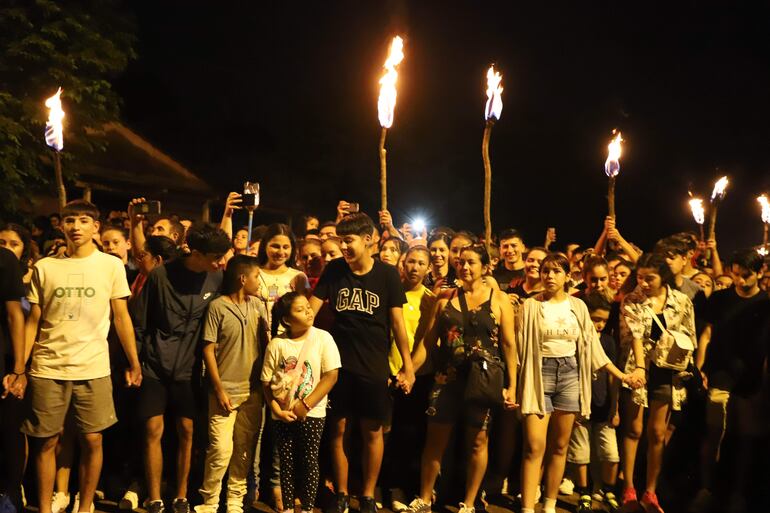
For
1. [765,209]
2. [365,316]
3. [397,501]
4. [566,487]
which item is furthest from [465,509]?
[765,209]

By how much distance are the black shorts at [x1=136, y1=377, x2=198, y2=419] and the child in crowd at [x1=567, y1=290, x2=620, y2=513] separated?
3.43m

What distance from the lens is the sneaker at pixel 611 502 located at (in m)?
5.85

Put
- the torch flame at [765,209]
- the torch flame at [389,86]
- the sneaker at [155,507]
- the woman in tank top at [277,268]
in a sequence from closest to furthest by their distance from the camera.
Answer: the sneaker at [155,507], the woman in tank top at [277,268], the torch flame at [389,86], the torch flame at [765,209]

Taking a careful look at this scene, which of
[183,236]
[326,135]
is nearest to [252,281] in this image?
[183,236]

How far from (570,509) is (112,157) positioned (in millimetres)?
19500

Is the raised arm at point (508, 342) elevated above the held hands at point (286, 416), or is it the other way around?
the raised arm at point (508, 342)

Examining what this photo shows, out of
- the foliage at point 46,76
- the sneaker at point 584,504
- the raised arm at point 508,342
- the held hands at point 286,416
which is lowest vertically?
the sneaker at point 584,504

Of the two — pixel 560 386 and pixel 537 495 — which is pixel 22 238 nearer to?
pixel 560 386

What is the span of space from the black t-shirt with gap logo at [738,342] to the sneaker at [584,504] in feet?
5.31

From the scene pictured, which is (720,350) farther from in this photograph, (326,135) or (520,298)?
(326,135)

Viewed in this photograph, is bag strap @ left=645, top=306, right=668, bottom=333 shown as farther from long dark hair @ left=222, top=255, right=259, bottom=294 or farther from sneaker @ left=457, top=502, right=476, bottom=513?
long dark hair @ left=222, top=255, right=259, bottom=294

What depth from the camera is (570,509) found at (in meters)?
5.91

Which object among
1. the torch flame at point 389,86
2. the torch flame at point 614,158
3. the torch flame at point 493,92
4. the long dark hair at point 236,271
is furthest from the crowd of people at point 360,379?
the torch flame at point 389,86

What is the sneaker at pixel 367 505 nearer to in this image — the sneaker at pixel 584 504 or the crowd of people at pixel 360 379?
the crowd of people at pixel 360 379
